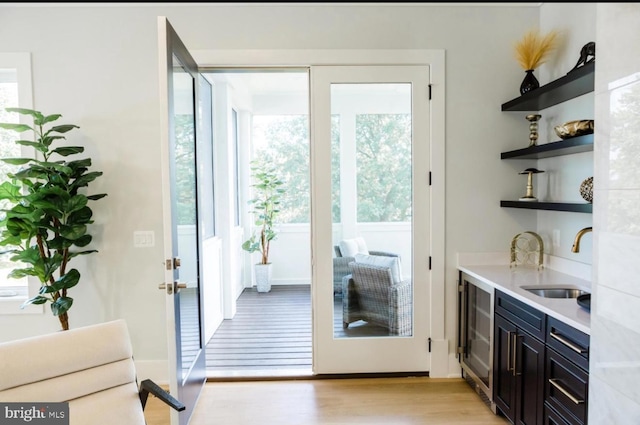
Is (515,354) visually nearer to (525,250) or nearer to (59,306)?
(525,250)

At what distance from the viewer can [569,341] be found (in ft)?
5.48

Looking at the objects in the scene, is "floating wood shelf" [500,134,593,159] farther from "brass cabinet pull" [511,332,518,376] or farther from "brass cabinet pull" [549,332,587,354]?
"brass cabinet pull" [511,332,518,376]

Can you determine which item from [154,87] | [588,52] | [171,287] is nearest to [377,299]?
[171,287]

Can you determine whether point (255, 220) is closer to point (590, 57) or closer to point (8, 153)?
point (8, 153)

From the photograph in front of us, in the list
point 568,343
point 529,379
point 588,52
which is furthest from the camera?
point 588,52

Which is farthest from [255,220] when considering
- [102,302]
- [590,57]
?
[590,57]

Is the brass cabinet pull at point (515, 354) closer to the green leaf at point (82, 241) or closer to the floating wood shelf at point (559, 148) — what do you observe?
the floating wood shelf at point (559, 148)

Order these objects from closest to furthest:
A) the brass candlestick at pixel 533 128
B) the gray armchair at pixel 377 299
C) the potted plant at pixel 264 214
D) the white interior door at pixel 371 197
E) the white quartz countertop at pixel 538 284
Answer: the white quartz countertop at pixel 538 284, the brass candlestick at pixel 533 128, the white interior door at pixel 371 197, the gray armchair at pixel 377 299, the potted plant at pixel 264 214

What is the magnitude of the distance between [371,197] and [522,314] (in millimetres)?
1248

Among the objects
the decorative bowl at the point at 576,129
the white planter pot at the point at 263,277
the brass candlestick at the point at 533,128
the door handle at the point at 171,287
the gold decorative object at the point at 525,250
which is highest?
the brass candlestick at the point at 533,128

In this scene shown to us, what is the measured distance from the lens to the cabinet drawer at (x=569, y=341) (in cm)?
158

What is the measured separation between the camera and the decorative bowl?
196 cm

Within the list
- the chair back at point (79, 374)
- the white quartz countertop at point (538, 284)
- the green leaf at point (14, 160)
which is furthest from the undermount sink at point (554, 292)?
the green leaf at point (14, 160)

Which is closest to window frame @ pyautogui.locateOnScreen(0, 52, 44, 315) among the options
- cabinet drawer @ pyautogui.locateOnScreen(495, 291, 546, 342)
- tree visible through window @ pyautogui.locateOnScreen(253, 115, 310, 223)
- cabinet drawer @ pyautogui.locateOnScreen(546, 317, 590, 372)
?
tree visible through window @ pyautogui.locateOnScreen(253, 115, 310, 223)
